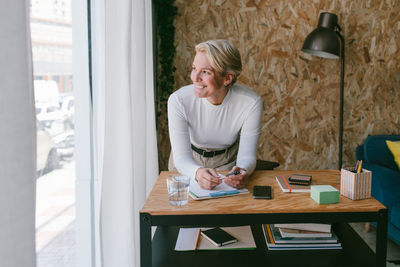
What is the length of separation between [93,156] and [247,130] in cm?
80

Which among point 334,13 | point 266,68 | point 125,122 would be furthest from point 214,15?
point 125,122

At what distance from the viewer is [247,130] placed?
1.91 metres

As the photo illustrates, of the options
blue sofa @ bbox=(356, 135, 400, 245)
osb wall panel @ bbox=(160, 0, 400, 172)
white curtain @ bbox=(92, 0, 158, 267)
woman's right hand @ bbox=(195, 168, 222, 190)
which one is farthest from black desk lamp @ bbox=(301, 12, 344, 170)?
woman's right hand @ bbox=(195, 168, 222, 190)

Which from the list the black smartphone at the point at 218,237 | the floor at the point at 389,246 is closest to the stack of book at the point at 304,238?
the black smartphone at the point at 218,237

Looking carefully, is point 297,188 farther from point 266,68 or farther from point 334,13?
point 334,13

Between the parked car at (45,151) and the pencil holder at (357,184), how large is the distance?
1.19m

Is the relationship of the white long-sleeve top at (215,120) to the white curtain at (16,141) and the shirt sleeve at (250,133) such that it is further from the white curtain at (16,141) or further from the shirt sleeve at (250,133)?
the white curtain at (16,141)

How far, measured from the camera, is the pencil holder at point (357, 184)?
1396mm

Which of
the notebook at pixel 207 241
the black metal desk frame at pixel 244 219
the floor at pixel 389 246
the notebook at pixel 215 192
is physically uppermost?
the notebook at pixel 215 192

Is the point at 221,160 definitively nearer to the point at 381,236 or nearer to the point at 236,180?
the point at 236,180

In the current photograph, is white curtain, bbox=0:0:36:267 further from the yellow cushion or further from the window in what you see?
the yellow cushion

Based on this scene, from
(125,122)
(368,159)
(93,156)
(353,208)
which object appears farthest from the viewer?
(368,159)

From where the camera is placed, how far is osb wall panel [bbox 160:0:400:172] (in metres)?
3.52

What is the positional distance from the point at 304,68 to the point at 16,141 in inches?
126
